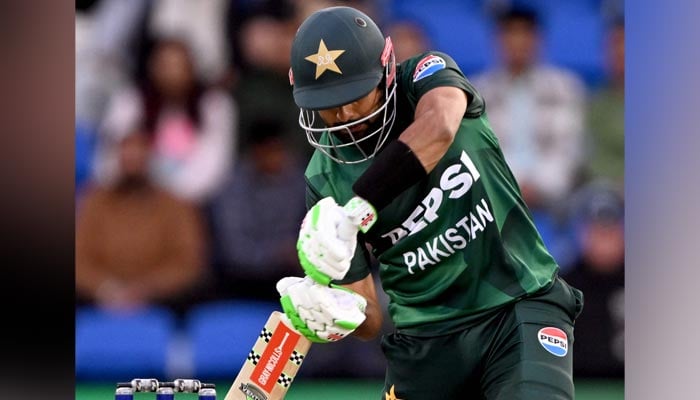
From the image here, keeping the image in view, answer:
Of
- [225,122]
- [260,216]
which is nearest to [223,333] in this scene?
[260,216]

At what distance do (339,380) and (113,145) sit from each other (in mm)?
1524

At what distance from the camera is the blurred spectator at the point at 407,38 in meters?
4.82

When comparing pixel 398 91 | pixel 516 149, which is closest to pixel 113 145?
pixel 516 149

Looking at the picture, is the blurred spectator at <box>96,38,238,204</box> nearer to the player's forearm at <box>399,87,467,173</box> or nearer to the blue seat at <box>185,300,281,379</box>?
the blue seat at <box>185,300,281,379</box>

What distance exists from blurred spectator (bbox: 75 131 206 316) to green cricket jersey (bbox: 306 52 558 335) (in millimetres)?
2400

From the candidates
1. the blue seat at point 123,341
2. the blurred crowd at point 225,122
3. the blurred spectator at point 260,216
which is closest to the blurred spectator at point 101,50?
the blurred crowd at point 225,122

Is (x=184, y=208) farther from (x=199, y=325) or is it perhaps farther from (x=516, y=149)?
(x=516, y=149)

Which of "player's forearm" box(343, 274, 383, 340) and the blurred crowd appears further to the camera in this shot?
the blurred crowd

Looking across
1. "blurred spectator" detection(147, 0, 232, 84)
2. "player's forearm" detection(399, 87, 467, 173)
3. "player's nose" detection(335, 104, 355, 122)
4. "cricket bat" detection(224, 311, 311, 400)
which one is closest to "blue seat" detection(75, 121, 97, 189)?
"blurred spectator" detection(147, 0, 232, 84)

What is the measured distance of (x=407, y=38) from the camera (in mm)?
4836

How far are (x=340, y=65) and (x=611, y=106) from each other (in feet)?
9.66

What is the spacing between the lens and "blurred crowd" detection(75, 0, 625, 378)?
479cm

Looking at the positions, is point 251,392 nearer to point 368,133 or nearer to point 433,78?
point 368,133

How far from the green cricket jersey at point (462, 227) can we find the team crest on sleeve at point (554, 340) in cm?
10
